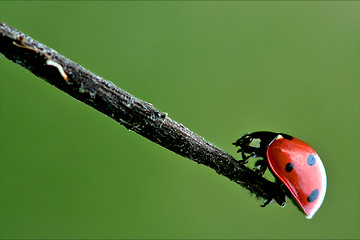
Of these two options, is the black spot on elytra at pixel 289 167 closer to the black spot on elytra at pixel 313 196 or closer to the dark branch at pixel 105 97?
the black spot on elytra at pixel 313 196

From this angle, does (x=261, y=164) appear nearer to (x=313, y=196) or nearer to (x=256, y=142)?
(x=256, y=142)

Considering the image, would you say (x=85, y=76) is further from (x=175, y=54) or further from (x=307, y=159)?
(x=175, y=54)

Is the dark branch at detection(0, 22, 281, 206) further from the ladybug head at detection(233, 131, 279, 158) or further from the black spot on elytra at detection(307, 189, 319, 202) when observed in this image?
the black spot on elytra at detection(307, 189, 319, 202)

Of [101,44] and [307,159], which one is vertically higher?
[101,44]

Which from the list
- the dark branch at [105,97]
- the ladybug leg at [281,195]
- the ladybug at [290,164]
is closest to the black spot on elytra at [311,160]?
the ladybug at [290,164]

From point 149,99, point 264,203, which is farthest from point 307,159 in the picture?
point 149,99

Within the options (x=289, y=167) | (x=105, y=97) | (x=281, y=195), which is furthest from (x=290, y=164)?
(x=105, y=97)

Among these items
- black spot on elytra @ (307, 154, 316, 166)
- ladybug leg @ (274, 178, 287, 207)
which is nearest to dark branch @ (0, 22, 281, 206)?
ladybug leg @ (274, 178, 287, 207)
